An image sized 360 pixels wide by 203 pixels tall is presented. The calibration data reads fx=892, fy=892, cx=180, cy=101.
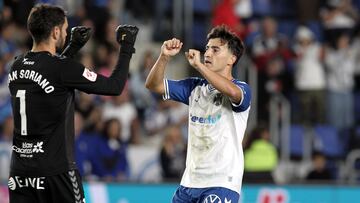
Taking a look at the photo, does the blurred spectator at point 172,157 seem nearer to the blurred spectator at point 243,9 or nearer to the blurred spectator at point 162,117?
the blurred spectator at point 162,117

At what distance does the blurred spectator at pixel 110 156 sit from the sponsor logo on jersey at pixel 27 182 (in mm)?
5319

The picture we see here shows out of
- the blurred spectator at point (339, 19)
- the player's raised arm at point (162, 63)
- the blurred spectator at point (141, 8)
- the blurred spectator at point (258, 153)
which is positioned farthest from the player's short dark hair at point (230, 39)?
the blurred spectator at point (339, 19)

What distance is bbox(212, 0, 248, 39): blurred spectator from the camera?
13.4 meters

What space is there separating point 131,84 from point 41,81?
6.86 m

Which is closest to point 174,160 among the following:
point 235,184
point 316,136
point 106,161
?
point 106,161

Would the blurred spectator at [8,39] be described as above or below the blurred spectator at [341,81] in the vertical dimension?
above

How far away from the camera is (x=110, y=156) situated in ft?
38.2

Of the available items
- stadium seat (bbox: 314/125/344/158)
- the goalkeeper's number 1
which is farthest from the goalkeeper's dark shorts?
stadium seat (bbox: 314/125/344/158)

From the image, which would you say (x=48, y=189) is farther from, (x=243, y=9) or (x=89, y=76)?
(x=243, y=9)

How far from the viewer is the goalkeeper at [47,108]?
6.03 m

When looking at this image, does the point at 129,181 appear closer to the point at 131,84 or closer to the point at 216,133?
the point at 131,84

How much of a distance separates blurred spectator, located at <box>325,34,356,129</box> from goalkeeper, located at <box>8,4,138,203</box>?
25.1 ft

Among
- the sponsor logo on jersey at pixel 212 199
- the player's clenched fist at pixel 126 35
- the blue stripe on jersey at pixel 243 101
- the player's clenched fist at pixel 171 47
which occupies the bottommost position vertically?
the sponsor logo on jersey at pixel 212 199

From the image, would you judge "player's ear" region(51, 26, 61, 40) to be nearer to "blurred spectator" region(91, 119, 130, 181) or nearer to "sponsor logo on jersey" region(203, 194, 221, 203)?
"sponsor logo on jersey" region(203, 194, 221, 203)
